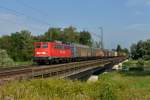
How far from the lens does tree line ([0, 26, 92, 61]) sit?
122 metres

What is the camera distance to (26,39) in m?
138

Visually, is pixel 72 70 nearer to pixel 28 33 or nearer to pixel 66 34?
pixel 28 33

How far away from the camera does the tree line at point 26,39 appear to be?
122238 mm

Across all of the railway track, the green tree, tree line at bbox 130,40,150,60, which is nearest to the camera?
the railway track

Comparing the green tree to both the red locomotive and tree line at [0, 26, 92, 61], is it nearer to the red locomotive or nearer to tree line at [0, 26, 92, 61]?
tree line at [0, 26, 92, 61]

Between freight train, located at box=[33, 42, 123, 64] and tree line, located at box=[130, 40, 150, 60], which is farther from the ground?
tree line, located at box=[130, 40, 150, 60]

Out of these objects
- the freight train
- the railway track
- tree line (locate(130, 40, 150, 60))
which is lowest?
the railway track

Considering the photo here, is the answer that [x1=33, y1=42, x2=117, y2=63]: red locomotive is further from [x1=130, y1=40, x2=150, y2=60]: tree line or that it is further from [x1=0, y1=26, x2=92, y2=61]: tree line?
[x1=130, y1=40, x2=150, y2=60]: tree line

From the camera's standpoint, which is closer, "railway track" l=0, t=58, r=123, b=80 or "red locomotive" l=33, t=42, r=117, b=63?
"railway track" l=0, t=58, r=123, b=80

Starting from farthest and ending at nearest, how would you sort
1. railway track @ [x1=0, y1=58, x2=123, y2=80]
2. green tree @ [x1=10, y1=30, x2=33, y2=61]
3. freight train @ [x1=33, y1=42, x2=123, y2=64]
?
green tree @ [x1=10, y1=30, x2=33, y2=61], freight train @ [x1=33, y1=42, x2=123, y2=64], railway track @ [x1=0, y1=58, x2=123, y2=80]

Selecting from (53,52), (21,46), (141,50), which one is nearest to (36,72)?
(53,52)

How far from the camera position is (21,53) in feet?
403

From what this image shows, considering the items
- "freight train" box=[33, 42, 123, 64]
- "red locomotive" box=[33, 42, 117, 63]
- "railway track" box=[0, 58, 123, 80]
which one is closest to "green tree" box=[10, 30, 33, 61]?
"freight train" box=[33, 42, 123, 64]

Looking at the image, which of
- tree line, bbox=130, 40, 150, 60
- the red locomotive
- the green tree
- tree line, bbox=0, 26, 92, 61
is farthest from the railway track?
tree line, bbox=130, 40, 150, 60
